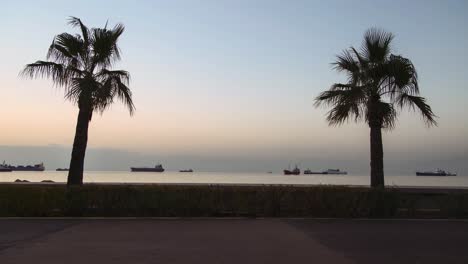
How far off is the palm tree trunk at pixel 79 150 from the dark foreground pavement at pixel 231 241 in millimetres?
3989

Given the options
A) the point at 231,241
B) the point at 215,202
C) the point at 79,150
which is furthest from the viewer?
the point at 79,150

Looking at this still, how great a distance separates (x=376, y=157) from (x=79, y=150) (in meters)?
10.2

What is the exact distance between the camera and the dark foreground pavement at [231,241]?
9.04m

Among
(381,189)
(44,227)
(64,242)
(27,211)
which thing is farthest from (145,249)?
(381,189)

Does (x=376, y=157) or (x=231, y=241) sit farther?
(x=376, y=157)

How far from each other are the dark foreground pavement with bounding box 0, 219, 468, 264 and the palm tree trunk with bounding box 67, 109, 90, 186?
13.1ft

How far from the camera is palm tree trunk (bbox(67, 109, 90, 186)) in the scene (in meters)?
17.8

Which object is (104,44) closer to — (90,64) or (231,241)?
(90,64)

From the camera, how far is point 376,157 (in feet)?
59.0

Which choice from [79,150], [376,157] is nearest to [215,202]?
[79,150]

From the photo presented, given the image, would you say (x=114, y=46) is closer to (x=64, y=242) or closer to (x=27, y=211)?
(x=27, y=211)

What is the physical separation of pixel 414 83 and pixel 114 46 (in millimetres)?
10718

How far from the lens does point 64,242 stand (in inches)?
412

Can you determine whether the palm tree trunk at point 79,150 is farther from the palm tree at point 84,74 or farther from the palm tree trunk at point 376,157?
the palm tree trunk at point 376,157
